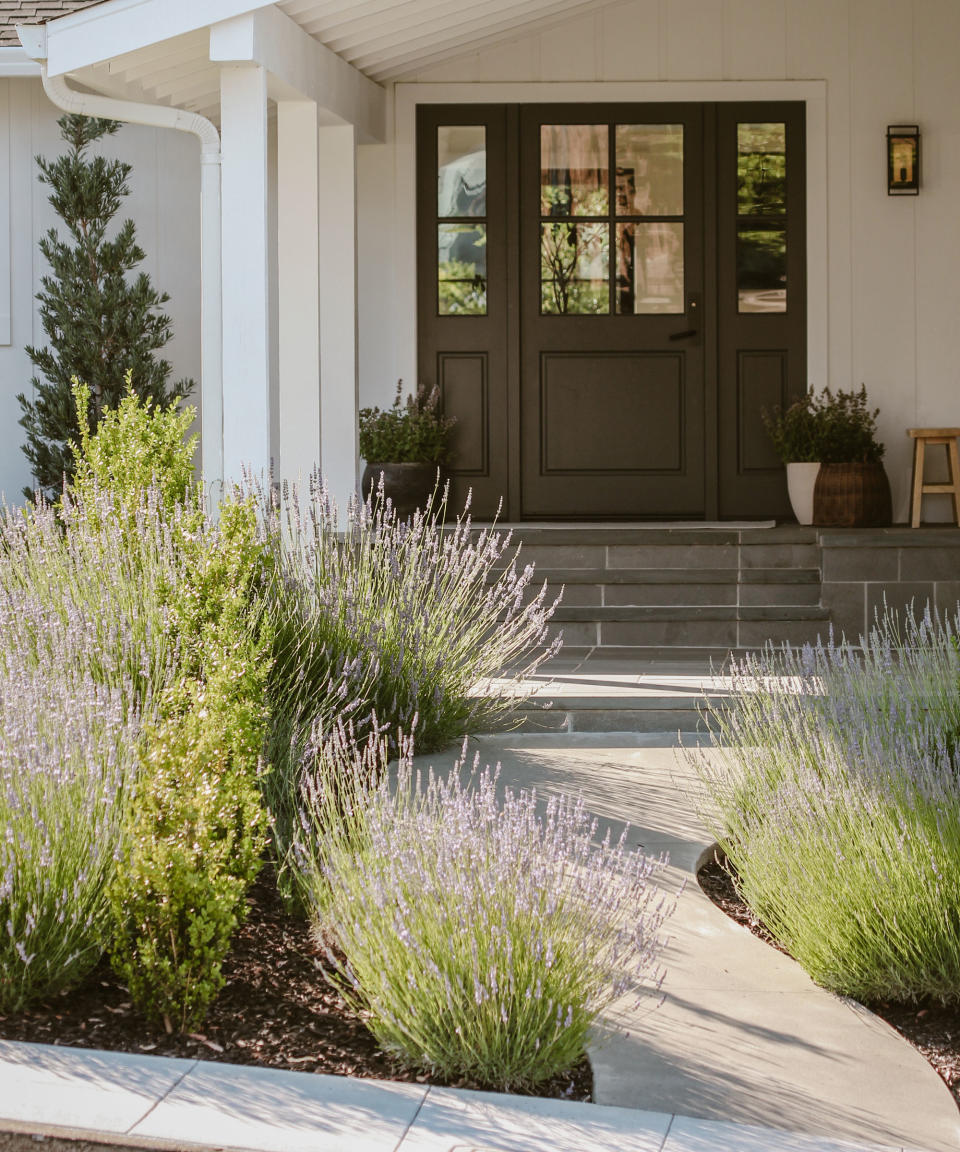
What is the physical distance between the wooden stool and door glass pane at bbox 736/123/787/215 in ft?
5.19

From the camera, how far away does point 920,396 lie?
26.6 ft

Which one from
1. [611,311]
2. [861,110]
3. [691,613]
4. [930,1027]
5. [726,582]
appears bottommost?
[930,1027]

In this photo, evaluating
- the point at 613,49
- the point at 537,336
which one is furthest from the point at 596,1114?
the point at 613,49

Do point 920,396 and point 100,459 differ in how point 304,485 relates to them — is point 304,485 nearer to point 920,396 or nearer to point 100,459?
point 100,459

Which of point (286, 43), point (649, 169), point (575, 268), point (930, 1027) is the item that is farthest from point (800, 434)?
point (930, 1027)

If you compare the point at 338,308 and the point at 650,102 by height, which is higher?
the point at 650,102

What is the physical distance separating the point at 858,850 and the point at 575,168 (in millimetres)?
5901

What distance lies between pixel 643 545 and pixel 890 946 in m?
4.23

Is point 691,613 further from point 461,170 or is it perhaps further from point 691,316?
point 461,170

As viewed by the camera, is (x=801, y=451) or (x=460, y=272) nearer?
(x=801, y=451)

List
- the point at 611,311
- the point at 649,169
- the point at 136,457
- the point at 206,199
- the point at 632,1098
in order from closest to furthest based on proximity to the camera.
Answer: the point at 632,1098 → the point at 136,457 → the point at 206,199 → the point at 649,169 → the point at 611,311

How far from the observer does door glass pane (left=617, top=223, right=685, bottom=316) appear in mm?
8172

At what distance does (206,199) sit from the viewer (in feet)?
22.0

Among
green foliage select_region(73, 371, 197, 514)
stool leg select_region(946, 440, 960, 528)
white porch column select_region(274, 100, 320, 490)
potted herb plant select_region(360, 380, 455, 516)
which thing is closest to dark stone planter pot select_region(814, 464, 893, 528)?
stool leg select_region(946, 440, 960, 528)
